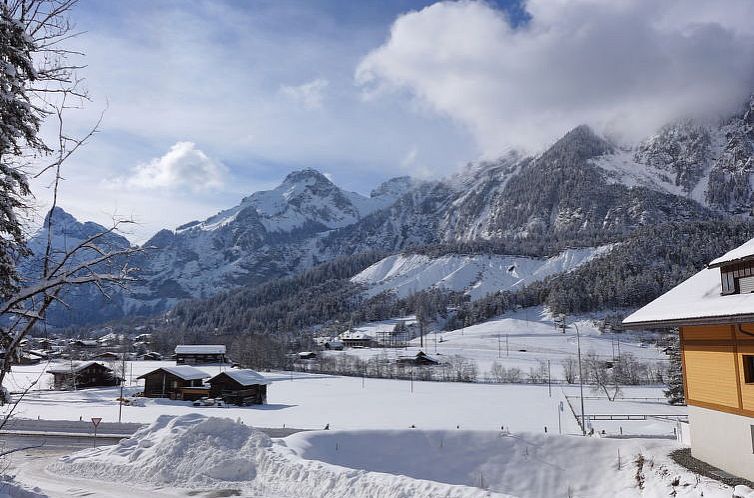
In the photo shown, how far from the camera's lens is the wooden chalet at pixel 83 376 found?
86.0 metres

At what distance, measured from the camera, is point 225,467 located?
71.2 ft

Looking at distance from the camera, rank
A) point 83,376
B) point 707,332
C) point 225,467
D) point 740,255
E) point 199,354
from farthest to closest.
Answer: point 199,354
point 83,376
point 225,467
point 707,332
point 740,255

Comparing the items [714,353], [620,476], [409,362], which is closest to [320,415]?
[620,476]

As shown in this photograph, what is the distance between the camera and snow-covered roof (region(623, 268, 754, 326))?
1792 cm

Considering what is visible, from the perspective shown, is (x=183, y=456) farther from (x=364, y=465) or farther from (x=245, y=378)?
(x=245, y=378)

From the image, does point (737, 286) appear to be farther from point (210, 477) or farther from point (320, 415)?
point (320, 415)

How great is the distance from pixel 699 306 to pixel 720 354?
2017 millimetres

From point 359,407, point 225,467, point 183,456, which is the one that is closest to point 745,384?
point 225,467

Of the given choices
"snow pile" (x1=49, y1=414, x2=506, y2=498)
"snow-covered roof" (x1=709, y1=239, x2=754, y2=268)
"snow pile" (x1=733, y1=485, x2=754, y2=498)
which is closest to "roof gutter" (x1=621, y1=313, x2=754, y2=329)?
"snow-covered roof" (x1=709, y1=239, x2=754, y2=268)

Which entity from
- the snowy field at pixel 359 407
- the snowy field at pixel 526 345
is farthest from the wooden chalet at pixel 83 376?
the snowy field at pixel 526 345

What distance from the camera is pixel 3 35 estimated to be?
7.51 metres

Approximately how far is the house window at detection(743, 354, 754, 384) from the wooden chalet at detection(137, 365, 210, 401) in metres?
62.7

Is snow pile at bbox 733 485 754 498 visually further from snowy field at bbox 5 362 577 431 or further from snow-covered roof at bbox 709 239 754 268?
snowy field at bbox 5 362 577 431

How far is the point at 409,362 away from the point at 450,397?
5280 cm
